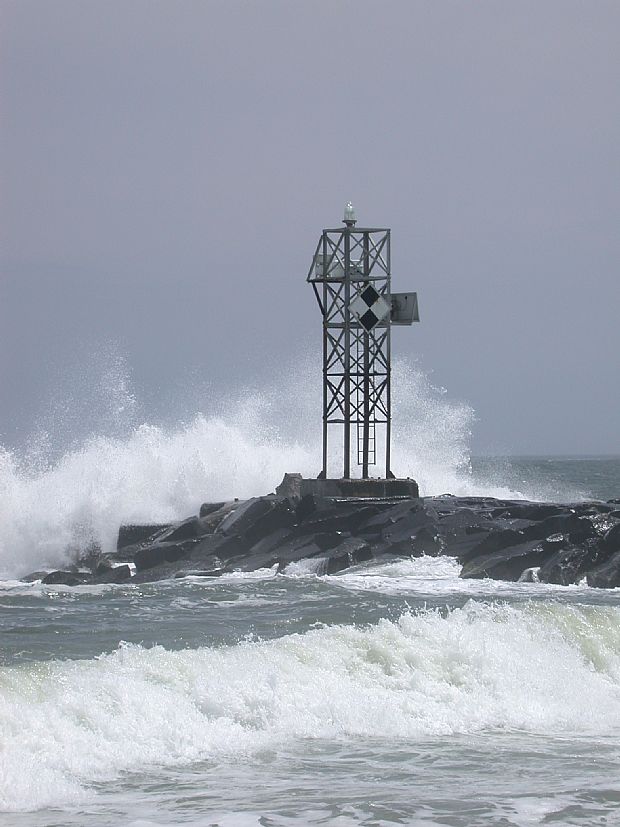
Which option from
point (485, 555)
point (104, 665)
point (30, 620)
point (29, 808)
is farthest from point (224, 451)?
point (29, 808)

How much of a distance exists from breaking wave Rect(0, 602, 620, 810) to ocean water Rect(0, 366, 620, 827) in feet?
0.07

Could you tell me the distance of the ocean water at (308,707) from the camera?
26.3 ft

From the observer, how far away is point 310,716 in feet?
34.2

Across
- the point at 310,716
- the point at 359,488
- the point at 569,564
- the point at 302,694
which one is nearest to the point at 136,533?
the point at 359,488

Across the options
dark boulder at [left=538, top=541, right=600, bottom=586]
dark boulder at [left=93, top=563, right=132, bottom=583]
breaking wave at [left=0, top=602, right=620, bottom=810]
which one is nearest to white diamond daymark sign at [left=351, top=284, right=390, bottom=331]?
dark boulder at [left=538, top=541, right=600, bottom=586]

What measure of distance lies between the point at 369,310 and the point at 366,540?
4432 millimetres

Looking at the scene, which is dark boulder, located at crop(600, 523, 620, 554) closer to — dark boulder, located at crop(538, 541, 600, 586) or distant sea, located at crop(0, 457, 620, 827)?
dark boulder, located at crop(538, 541, 600, 586)

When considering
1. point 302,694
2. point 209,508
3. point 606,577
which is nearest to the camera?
point 302,694

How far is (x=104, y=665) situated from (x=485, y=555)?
33.4 feet

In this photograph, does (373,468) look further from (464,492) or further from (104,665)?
(104,665)

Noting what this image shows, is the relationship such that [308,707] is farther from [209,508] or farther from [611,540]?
[209,508]

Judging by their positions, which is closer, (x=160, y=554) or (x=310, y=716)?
(x=310, y=716)

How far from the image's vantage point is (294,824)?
750 centimetres

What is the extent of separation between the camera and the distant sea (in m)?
A: 7.98
